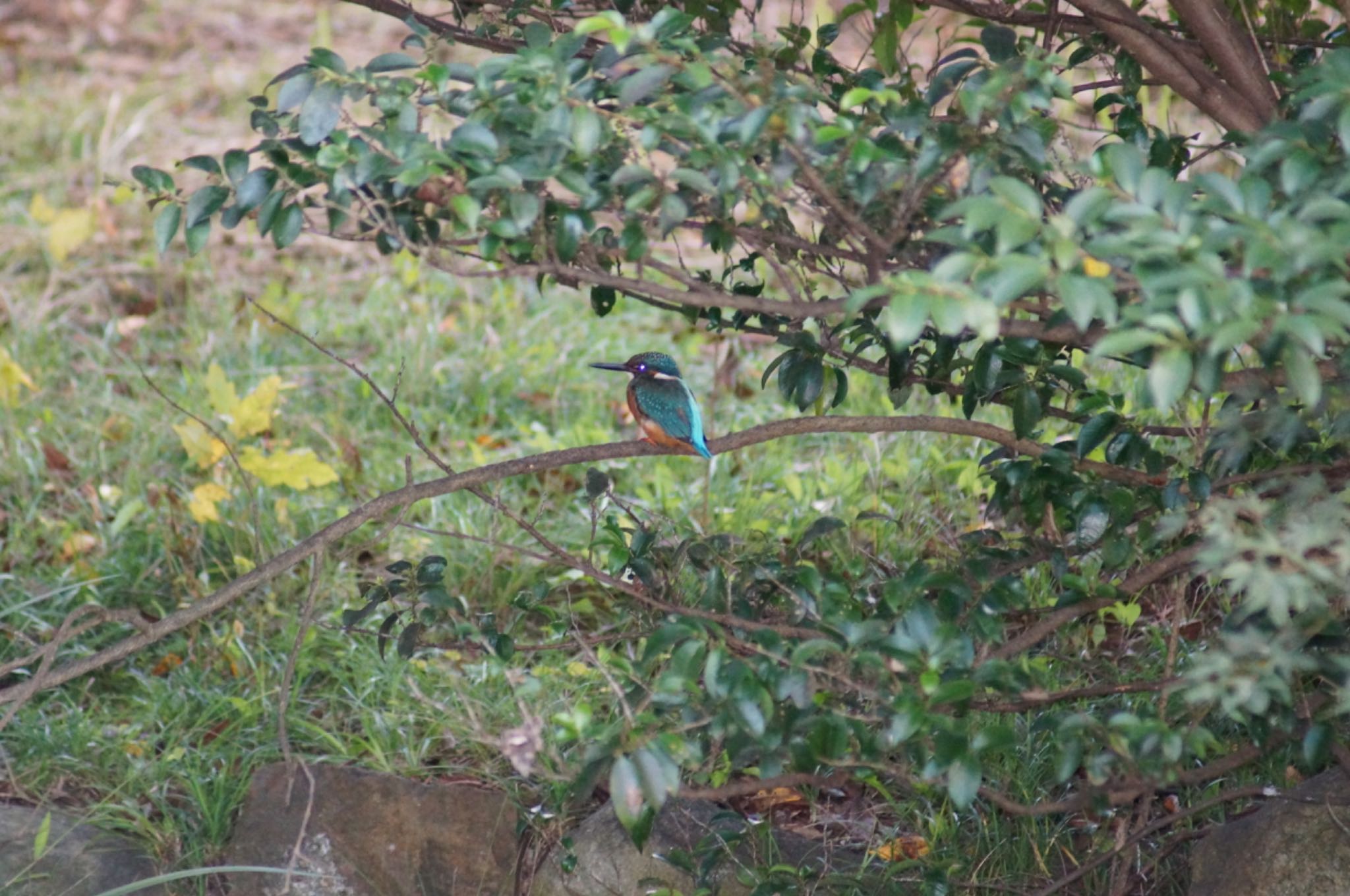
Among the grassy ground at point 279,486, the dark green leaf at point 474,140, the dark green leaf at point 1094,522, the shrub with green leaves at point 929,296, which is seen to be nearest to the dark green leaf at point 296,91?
the shrub with green leaves at point 929,296

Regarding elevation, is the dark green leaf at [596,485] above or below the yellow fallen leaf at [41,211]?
above

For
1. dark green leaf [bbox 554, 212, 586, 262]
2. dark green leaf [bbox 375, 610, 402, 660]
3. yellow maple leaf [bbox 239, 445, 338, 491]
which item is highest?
dark green leaf [bbox 554, 212, 586, 262]

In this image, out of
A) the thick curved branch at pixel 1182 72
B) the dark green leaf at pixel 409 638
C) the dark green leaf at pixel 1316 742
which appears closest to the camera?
the dark green leaf at pixel 1316 742

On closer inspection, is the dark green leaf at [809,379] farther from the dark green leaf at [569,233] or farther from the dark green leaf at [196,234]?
the dark green leaf at [196,234]

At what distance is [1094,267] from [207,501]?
270 cm

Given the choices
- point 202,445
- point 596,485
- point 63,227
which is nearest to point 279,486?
point 202,445

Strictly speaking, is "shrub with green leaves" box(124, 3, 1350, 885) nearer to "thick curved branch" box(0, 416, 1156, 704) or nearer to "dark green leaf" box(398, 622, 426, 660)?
"dark green leaf" box(398, 622, 426, 660)

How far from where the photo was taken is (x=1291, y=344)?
152 cm

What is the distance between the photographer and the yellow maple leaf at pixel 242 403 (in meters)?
3.80

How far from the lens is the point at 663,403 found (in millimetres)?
3277

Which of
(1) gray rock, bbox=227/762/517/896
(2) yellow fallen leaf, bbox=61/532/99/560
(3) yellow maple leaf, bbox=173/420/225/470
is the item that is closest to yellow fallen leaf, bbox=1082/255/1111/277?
(1) gray rock, bbox=227/762/517/896

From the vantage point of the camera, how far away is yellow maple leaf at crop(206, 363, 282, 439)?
380cm

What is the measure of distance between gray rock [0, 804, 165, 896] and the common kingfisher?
1.44 meters

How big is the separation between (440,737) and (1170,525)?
1.90 meters
